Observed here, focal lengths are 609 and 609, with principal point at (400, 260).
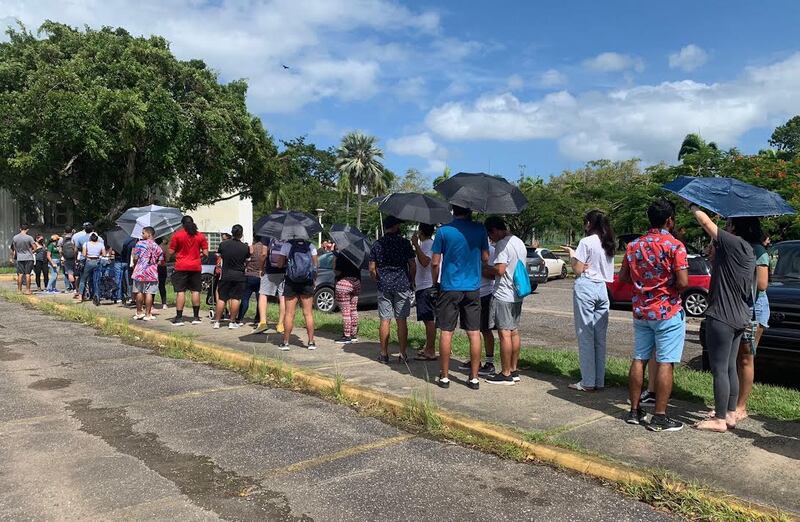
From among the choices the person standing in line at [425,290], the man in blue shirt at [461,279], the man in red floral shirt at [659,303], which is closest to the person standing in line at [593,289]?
the man in red floral shirt at [659,303]

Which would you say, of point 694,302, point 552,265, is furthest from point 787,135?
point 694,302

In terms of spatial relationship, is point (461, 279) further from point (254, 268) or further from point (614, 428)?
point (254, 268)

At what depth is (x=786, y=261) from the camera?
7.48 m

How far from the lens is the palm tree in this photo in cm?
6091

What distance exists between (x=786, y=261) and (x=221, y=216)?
3599 centimetres

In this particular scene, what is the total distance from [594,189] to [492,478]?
139 feet

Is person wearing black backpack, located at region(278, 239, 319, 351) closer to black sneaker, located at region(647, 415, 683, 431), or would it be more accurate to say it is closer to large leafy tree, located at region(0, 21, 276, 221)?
black sneaker, located at region(647, 415, 683, 431)

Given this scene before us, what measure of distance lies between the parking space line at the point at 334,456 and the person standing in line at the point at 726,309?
2423 millimetres

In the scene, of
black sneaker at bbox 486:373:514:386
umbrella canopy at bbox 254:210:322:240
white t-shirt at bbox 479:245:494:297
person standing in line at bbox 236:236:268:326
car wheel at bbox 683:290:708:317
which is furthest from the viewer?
car wheel at bbox 683:290:708:317

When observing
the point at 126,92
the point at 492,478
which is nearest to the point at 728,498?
the point at 492,478

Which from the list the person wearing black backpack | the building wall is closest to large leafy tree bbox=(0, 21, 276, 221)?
the building wall

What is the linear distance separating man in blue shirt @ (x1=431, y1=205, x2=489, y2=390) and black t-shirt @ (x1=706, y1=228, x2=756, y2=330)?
2.11m

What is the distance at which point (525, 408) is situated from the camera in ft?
17.8

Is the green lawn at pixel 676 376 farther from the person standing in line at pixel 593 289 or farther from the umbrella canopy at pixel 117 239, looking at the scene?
the umbrella canopy at pixel 117 239
